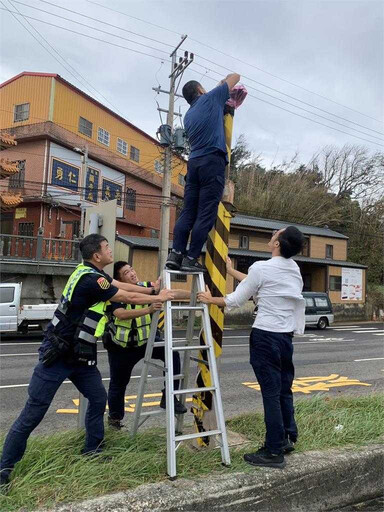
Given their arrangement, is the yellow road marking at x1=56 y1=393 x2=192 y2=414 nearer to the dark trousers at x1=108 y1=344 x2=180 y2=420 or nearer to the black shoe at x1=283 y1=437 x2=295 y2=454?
the dark trousers at x1=108 y1=344 x2=180 y2=420

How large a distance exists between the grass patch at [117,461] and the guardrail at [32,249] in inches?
767

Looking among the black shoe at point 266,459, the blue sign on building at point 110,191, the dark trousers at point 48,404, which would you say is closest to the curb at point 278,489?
the black shoe at point 266,459

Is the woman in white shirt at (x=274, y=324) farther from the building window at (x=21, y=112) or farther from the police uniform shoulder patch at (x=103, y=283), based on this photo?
the building window at (x=21, y=112)

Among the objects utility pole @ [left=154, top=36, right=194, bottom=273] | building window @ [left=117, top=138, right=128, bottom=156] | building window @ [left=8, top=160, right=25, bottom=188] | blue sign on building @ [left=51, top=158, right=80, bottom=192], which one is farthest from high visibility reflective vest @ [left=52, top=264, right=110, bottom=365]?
building window @ [left=117, top=138, right=128, bottom=156]

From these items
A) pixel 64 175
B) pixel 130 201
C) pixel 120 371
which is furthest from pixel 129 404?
pixel 130 201

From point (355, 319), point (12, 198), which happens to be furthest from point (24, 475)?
point (355, 319)

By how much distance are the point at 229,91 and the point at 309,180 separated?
43.2 metres

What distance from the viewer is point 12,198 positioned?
2467 cm

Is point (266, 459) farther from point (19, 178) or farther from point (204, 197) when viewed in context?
point (19, 178)

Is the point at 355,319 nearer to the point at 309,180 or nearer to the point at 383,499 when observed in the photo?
the point at 309,180

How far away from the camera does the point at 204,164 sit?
3631 millimetres

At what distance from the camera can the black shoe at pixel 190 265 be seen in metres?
3.60

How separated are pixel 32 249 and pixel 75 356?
67.5 ft

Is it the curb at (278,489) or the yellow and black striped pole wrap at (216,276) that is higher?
the yellow and black striped pole wrap at (216,276)
